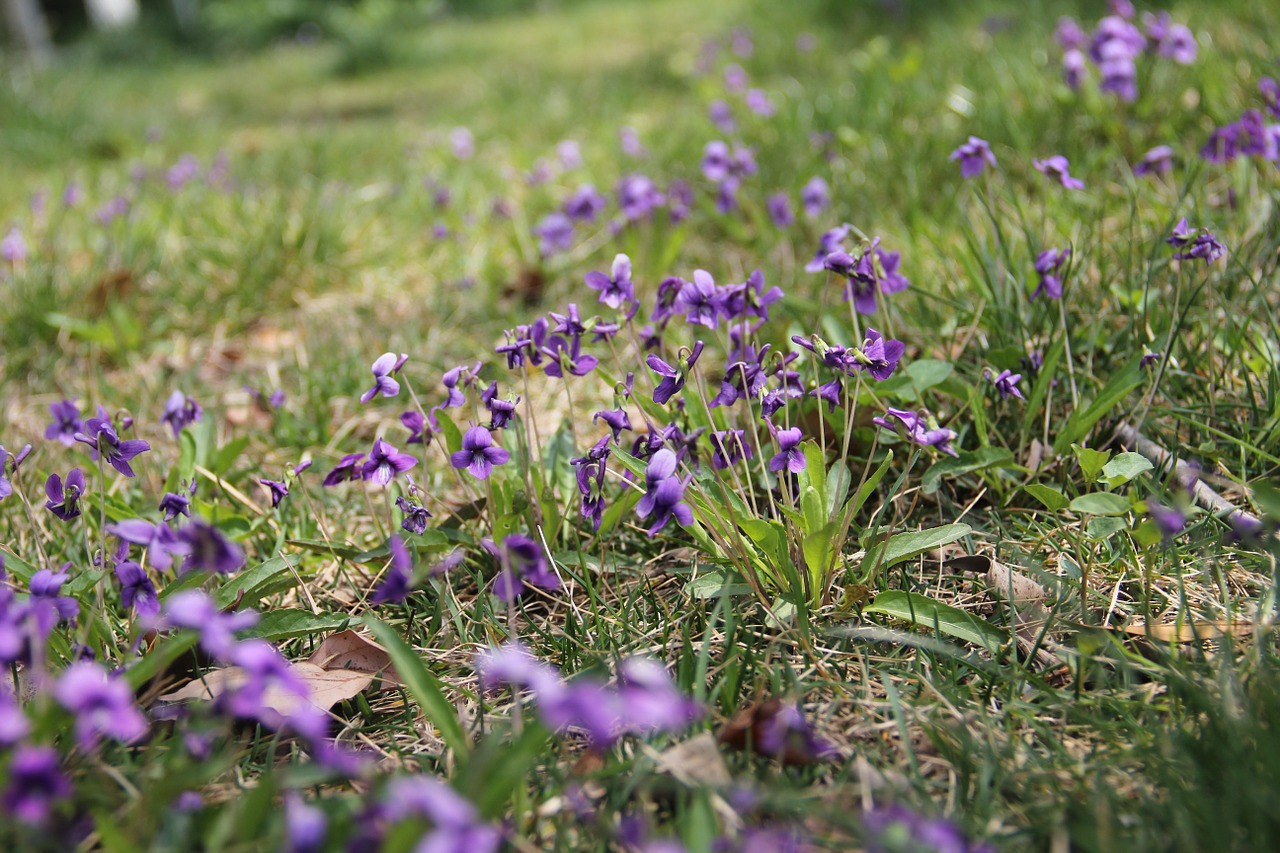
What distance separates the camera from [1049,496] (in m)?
1.90

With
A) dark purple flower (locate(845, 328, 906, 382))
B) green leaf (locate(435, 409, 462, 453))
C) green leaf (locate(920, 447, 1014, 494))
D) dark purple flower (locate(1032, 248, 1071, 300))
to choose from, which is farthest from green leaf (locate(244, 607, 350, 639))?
dark purple flower (locate(1032, 248, 1071, 300))

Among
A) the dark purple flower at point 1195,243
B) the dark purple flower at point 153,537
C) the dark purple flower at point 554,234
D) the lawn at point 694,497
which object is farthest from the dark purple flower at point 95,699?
the dark purple flower at point 554,234

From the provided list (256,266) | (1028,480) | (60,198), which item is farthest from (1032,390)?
(60,198)

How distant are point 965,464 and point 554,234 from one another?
1.92 metres

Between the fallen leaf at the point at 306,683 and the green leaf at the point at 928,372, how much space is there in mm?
1354

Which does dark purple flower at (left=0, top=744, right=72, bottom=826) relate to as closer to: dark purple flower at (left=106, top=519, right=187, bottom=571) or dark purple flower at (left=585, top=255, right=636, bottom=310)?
dark purple flower at (left=106, top=519, right=187, bottom=571)

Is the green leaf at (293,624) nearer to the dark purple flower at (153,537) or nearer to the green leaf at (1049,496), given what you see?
the dark purple flower at (153,537)

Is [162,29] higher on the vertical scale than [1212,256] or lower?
higher

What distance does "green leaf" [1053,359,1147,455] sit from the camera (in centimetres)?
201

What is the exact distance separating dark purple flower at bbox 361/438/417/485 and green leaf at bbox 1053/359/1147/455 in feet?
4.54

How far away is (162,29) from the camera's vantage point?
17.4 metres

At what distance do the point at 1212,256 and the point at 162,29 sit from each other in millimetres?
19708

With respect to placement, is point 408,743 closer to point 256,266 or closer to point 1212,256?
point 1212,256

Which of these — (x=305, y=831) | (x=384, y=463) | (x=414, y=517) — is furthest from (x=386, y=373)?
(x=305, y=831)
